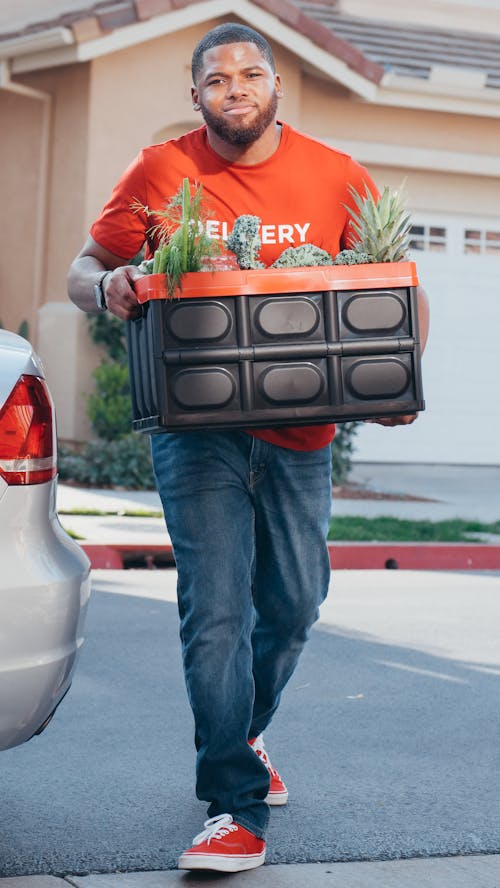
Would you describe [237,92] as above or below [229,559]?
above

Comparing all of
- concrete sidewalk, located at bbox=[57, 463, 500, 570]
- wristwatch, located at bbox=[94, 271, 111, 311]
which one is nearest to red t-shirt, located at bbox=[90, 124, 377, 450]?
wristwatch, located at bbox=[94, 271, 111, 311]

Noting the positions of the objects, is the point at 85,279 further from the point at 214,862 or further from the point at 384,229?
the point at 214,862

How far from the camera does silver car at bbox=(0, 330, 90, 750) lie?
3.22 meters

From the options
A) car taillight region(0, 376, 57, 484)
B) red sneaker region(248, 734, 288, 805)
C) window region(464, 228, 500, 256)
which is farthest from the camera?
window region(464, 228, 500, 256)

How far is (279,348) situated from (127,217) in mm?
664

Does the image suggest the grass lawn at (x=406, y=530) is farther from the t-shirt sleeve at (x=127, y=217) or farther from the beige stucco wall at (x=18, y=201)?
the t-shirt sleeve at (x=127, y=217)

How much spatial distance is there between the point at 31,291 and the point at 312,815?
39.2 feet

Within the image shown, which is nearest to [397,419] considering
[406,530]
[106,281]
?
[106,281]

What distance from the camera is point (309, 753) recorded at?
190 inches

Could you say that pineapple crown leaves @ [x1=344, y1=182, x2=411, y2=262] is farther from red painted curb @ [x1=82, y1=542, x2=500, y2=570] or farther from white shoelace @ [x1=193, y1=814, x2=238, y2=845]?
red painted curb @ [x1=82, y1=542, x2=500, y2=570]

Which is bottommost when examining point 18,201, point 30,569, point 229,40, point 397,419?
point 30,569

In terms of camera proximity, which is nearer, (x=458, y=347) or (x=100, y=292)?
(x=100, y=292)

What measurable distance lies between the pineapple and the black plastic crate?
57mm

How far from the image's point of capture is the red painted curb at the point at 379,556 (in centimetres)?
941
